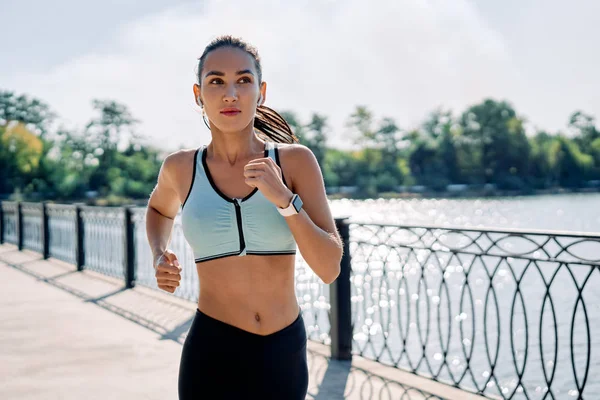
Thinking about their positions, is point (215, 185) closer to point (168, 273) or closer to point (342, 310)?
point (168, 273)

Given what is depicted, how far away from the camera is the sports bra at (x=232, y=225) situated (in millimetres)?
1628

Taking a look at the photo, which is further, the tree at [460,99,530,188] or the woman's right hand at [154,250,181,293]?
the tree at [460,99,530,188]

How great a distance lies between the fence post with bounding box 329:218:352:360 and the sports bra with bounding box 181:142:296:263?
305 centimetres

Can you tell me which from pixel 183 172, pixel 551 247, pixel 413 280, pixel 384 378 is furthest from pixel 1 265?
pixel 551 247

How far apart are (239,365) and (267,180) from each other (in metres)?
0.55

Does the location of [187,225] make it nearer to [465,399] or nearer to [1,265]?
[465,399]

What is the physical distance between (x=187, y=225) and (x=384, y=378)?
308 centimetres

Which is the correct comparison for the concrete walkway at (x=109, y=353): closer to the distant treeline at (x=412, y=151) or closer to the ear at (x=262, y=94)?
the ear at (x=262, y=94)

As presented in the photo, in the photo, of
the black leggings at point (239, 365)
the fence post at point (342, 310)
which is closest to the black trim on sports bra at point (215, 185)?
Result: the black leggings at point (239, 365)

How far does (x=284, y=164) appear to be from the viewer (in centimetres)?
169

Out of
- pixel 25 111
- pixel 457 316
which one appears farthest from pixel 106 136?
pixel 457 316

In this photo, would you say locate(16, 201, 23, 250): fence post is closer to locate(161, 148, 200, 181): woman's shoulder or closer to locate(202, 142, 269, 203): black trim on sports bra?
locate(161, 148, 200, 181): woman's shoulder

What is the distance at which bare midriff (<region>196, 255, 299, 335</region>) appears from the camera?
66.2 inches

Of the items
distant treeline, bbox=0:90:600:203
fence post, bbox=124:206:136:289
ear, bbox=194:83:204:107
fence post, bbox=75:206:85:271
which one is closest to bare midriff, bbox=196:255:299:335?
ear, bbox=194:83:204:107
